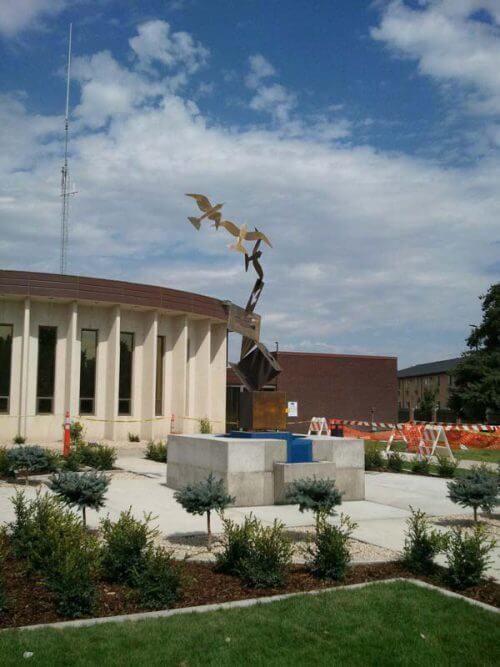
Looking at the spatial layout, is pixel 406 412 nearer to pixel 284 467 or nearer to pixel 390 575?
pixel 284 467

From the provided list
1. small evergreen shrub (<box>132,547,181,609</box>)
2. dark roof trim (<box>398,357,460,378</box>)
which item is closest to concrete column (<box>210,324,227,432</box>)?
small evergreen shrub (<box>132,547,181,609</box>)

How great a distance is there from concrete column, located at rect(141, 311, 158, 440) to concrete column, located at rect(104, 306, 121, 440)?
1532 millimetres

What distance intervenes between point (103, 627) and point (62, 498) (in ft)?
11.4

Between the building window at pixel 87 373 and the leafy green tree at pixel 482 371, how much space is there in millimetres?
35136

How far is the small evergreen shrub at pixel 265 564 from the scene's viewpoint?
724cm

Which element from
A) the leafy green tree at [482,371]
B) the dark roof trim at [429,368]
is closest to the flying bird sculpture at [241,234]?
the leafy green tree at [482,371]

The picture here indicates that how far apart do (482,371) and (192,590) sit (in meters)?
51.2

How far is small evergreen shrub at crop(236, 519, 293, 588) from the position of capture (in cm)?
724

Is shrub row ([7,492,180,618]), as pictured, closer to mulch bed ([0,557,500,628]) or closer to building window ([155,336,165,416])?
mulch bed ([0,557,500,628])

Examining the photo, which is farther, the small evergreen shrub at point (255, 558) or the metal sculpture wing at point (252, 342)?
the metal sculpture wing at point (252, 342)

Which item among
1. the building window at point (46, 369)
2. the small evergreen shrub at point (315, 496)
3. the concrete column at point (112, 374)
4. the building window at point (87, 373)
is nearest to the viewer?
the small evergreen shrub at point (315, 496)

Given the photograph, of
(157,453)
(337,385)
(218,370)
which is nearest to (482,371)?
(337,385)

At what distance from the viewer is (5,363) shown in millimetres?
25547

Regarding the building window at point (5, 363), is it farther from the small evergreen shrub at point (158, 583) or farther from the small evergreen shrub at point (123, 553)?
the small evergreen shrub at point (158, 583)
